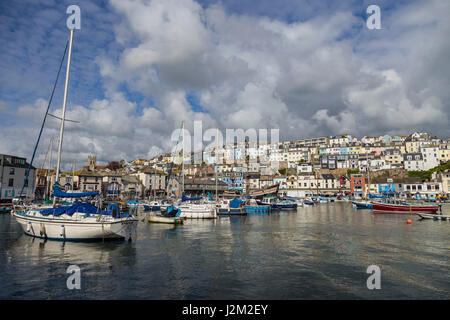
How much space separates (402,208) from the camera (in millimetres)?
50594

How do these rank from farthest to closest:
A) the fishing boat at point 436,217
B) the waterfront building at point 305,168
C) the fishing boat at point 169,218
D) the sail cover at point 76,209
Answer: the waterfront building at point 305,168 < the fishing boat at point 436,217 < the fishing boat at point 169,218 < the sail cover at point 76,209

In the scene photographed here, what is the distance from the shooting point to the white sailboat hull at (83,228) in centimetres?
2000

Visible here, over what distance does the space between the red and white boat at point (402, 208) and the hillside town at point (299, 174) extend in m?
28.6

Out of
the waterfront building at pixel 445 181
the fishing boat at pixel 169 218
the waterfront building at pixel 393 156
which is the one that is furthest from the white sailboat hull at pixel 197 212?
the waterfront building at pixel 393 156

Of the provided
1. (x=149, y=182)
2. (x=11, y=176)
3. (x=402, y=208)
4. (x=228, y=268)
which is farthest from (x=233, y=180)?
(x=228, y=268)

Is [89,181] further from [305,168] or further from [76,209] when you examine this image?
[305,168]

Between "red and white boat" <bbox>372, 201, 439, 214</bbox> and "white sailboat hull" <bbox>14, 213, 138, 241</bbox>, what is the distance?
49379 millimetres

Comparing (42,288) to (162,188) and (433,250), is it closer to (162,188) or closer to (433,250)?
(433,250)

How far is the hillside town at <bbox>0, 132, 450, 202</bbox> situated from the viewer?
80.9 metres

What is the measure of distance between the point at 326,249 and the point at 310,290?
343 inches

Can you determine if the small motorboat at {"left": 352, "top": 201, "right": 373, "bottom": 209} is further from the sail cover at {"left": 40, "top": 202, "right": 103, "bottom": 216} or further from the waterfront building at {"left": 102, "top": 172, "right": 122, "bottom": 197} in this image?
the waterfront building at {"left": 102, "top": 172, "right": 122, "bottom": 197}

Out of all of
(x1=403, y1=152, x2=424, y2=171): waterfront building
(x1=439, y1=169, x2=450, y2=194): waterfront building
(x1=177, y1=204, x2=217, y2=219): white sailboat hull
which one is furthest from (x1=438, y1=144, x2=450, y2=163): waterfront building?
(x1=177, y1=204, x2=217, y2=219): white sailboat hull

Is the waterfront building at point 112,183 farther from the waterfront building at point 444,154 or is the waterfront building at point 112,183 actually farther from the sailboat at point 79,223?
the waterfront building at point 444,154

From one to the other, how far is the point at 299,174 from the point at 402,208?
65.5 metres
